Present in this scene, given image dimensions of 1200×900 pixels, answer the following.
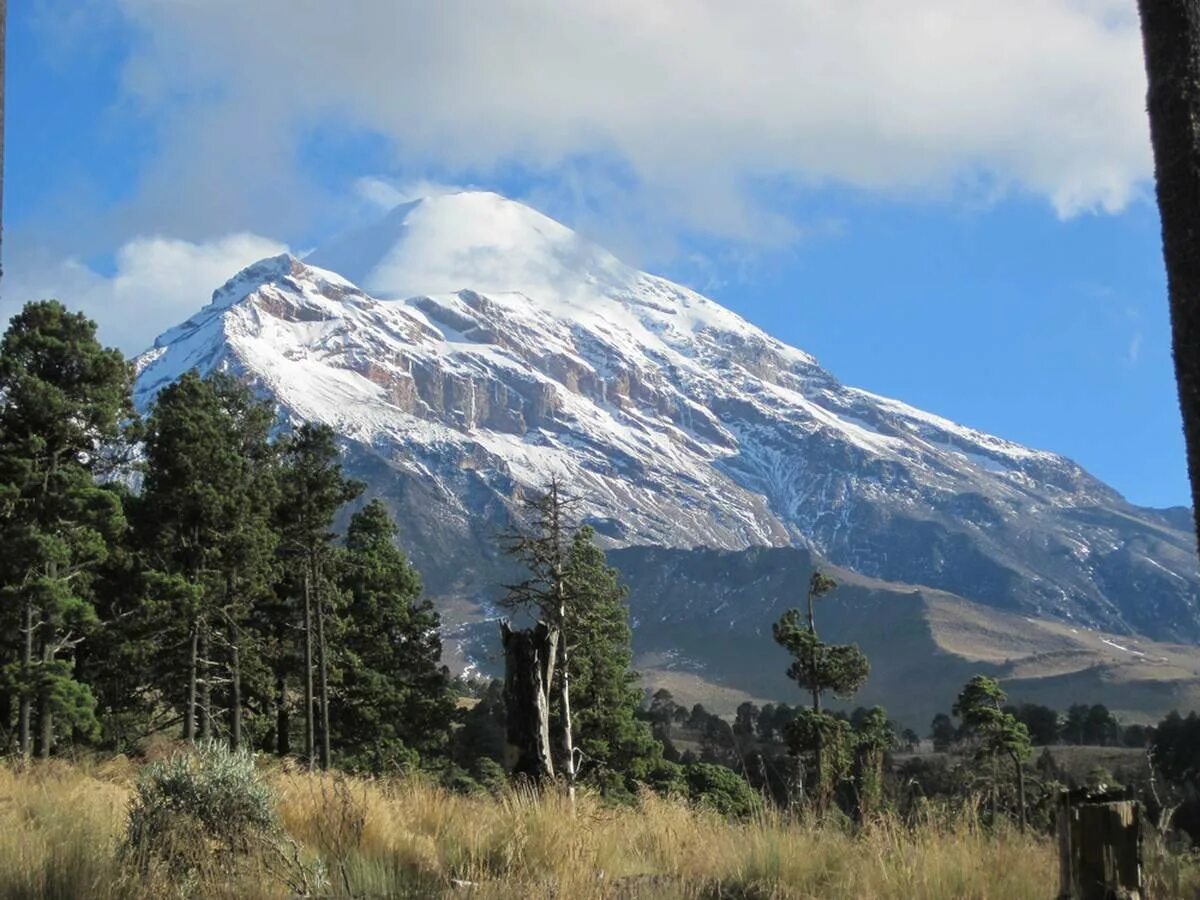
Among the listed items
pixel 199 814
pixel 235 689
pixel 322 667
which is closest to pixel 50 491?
pixel 235 689

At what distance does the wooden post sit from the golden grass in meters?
0.73

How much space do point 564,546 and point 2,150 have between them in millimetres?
32280

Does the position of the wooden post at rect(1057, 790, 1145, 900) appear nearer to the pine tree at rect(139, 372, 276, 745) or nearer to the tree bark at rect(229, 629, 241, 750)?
the pine tree at rect(139, 372, 276, 745)

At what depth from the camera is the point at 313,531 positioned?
128ft

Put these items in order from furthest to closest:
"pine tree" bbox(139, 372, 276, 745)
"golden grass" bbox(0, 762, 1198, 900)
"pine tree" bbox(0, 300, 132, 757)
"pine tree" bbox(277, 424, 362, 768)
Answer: "pine tree" bbox(277, 424, 362, 768)
"pine tree" bbox(139, 372, 276, 745)
"pine tree" bbox(0, 300, 132, 757)
"golden grass" bbox(0, 762, 1198, 900)

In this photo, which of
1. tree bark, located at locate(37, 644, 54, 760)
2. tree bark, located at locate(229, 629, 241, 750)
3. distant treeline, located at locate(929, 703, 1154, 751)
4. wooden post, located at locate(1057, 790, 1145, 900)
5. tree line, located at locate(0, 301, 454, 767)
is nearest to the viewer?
wooden post, located at locate(1057, 790, 1145, 900)

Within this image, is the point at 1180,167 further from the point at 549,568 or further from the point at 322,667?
the point at 322,667

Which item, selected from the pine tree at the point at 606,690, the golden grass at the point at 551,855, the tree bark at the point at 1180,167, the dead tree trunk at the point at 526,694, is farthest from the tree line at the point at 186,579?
A: the tree bark at the point at 1180,167

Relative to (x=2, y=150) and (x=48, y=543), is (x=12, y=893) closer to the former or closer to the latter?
(x=2, y=150)

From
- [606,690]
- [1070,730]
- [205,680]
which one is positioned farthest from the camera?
[1070,730]

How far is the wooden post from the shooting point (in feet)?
18.8

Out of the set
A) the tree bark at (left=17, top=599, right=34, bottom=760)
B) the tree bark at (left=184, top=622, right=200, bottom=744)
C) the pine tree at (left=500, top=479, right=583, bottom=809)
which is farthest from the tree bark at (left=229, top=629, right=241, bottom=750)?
the pine tree at (left=500, top=479, right=583, bottom=809)

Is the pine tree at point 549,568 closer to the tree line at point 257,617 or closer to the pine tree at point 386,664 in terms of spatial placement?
the tree line at point 257,617

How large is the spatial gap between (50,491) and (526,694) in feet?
59.8
